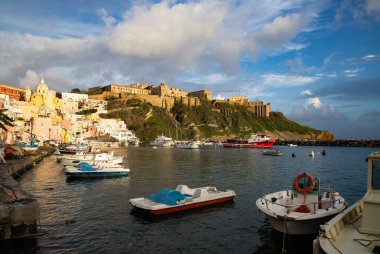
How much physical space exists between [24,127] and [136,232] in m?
87.9

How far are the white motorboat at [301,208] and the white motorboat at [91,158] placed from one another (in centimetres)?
3069

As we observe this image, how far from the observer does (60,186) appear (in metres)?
30.2

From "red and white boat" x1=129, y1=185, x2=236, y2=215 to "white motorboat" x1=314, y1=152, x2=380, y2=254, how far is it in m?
10.5

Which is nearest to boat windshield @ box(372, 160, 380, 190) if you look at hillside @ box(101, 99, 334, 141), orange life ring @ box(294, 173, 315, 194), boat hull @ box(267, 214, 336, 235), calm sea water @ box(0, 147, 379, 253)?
boat hull @ box(267, 214, 336, 235)

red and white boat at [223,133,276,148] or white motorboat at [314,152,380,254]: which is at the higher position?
red and white boat at [223,133,276,148]

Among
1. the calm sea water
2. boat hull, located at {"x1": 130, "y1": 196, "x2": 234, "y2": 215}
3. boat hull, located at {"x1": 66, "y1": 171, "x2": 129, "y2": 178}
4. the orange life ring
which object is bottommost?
the calm sea water

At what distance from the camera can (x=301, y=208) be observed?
15.7 metres

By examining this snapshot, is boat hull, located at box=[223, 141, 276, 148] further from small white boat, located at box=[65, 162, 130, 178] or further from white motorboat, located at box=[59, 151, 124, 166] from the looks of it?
small white boat, located at box=[65, 162, 130, 178]

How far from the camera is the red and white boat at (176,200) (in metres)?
19.1

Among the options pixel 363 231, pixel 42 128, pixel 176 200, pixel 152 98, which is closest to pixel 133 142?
pixel 152 98

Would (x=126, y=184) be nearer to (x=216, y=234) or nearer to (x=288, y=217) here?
(x=216, y=234)

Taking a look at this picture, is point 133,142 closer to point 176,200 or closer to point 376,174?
point 176,200

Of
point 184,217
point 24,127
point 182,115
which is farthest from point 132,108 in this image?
point 184,217

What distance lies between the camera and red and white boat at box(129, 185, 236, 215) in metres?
19.1
